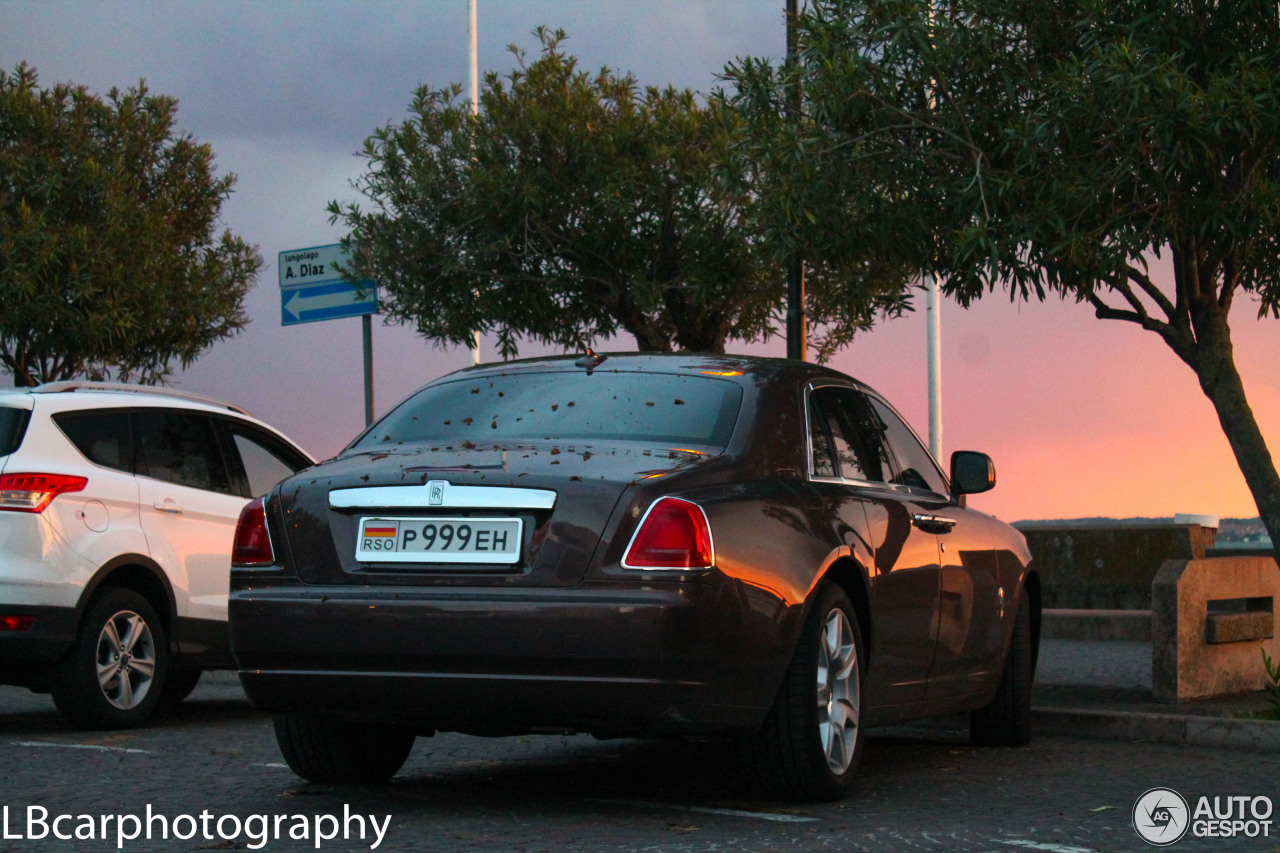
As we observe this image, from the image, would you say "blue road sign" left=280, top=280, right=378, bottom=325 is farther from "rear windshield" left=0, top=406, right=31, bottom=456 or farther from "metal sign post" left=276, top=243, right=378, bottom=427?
"rear windshield" left=0, top=406, right=31, bottom=456

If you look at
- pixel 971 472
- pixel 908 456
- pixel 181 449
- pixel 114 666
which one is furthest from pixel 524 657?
pixel 181 449

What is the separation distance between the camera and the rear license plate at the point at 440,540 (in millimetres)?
5695

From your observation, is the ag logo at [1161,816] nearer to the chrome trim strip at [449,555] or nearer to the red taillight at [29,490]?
the chrome trim strip at [449,555]

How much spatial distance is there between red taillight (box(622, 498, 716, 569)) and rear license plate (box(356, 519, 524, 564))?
15.5 inches

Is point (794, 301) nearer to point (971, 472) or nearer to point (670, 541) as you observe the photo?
point (971, 472)

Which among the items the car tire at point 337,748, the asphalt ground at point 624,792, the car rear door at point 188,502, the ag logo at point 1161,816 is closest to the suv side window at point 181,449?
the car rear door at point 188,502

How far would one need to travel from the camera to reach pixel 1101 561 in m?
18.9

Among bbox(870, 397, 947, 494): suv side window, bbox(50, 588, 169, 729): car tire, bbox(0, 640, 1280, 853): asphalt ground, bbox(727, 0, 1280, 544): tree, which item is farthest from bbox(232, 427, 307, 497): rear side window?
bbox(870, 397, 947, 494): suv side window

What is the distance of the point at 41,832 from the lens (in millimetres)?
Answer: 5867

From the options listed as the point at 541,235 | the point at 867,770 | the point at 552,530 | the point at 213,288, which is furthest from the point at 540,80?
the point at 552,530

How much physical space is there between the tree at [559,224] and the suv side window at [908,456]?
1110 centimetres

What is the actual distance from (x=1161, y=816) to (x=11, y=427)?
19.9 feet

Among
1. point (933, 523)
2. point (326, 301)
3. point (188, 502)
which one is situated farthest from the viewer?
point (326, 301)

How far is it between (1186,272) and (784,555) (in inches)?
229
